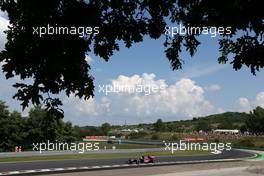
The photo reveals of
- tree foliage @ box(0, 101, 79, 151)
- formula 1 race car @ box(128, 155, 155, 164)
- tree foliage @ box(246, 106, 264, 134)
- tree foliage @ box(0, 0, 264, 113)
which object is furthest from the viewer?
tree foliage @ box(246, 106, 264, 134)

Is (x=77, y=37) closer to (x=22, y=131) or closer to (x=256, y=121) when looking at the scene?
(x=22, y=131)

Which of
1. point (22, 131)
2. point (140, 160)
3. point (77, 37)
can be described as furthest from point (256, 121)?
point (77, 37)

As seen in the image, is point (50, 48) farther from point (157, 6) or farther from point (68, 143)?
point (68, 143)

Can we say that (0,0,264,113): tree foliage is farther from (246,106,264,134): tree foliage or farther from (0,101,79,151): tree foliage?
(246,106,264,134): tree foliage

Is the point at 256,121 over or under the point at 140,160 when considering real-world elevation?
over

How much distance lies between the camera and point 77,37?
271 inches

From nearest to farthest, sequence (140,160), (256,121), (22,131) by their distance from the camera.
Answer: (140,160), (22,131), (256,121)

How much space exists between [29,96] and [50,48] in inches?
30.0

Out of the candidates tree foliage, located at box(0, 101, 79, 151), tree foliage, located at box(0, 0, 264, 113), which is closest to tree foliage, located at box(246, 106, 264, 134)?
tree foliage, located at box(0, 101, 79, 151)

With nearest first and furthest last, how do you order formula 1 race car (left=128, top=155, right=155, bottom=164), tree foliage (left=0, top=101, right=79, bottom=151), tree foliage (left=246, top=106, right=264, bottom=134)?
formula 1 race car (left=128, top=155, right=155, bottom=164)
tree foliage (left=0, top=101, right=79, bottom=151)
tree foliage (left=246, top=106, right=264, bottom=134)

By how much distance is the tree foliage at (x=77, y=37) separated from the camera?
6.50 meters

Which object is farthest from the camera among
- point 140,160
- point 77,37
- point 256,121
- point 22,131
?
point 256,121

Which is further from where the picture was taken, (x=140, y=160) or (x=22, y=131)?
(x=22, y=131)

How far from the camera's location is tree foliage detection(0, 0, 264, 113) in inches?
256
